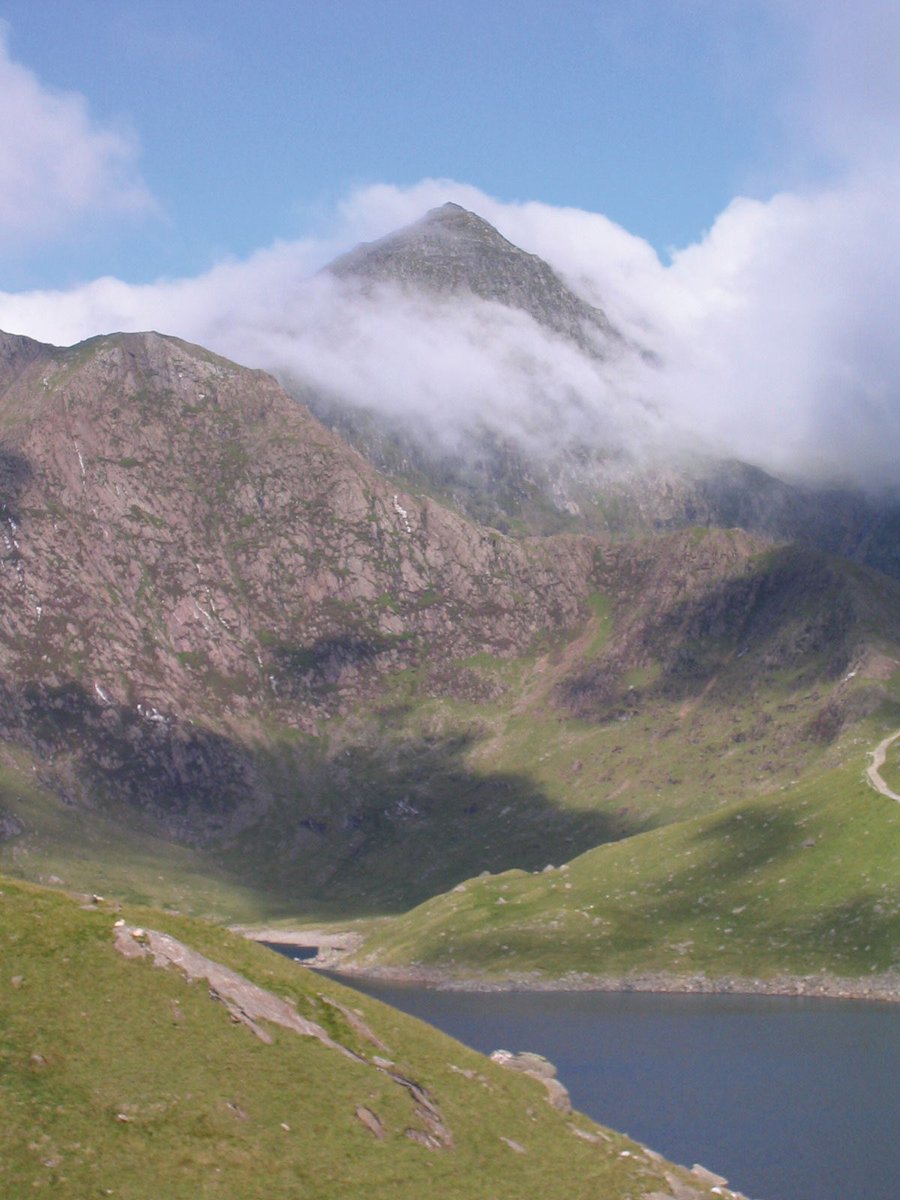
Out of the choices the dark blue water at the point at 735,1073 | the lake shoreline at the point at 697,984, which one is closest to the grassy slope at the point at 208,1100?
the dark blue water at the point at 735,1073

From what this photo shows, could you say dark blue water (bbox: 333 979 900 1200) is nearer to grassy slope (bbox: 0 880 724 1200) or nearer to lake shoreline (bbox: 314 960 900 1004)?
lake shoreline (bbox: 314 960 900 1004)

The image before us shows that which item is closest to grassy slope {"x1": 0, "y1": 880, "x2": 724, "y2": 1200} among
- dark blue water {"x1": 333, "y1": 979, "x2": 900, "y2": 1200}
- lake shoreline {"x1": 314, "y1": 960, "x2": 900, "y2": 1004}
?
dark blue water {"x1": 333, "y1": 979, "x2": 900, "y2": 1200}

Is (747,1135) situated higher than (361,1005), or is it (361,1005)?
(361,1005)

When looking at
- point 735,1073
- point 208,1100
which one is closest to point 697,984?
point 735,1073

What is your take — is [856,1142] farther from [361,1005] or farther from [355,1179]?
[355,1179]

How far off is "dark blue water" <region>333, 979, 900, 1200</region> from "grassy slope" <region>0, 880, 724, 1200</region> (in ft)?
117

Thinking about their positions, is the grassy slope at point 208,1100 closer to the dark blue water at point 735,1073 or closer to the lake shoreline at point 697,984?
the dark blue water at point 735,1073

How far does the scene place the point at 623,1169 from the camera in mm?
53125

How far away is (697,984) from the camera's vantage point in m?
178

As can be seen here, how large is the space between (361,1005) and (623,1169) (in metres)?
14.2

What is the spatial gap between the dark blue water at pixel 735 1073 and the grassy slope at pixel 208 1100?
117 feet

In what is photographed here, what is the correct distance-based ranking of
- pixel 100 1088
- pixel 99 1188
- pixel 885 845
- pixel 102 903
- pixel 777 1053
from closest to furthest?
pixel 99 1188
pixel 100 1088
pixel 102 903
pixel 777 1053
pixel 885 845

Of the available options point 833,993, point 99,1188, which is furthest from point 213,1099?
point 833,993

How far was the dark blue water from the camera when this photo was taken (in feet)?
Result: 293
